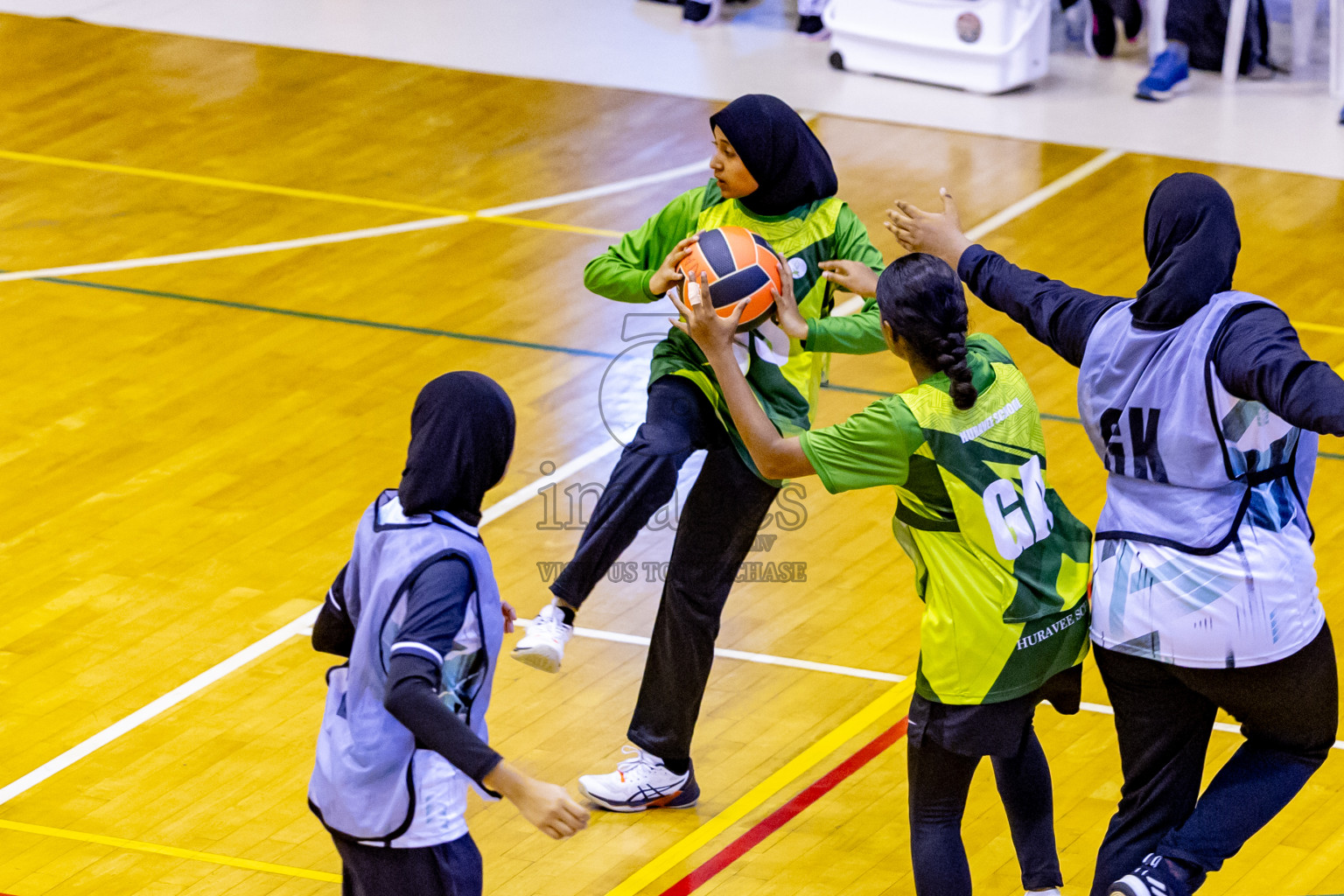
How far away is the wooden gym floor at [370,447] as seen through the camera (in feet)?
18.3

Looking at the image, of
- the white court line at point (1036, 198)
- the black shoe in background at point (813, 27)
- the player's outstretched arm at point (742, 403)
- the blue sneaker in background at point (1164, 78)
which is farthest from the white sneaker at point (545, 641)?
the black shoe in background at point (813, 27)

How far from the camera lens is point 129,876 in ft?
17.4

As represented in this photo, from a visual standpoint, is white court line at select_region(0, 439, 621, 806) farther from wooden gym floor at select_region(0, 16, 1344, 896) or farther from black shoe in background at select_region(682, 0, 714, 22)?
black shoe in background at select_region(682, 0, 714, 22)

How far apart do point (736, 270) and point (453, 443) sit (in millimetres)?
1587

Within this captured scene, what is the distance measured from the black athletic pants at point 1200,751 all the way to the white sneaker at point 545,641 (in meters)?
1.51

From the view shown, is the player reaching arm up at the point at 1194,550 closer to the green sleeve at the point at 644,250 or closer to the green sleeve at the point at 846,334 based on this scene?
the green sleeve at the point at 846,334

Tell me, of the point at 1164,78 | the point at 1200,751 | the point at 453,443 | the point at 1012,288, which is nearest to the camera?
the point at 453,443

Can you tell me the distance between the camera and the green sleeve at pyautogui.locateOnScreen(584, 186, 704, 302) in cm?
562

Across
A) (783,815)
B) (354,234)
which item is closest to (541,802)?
(783,815)

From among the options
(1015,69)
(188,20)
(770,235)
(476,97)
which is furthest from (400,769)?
(188,20)

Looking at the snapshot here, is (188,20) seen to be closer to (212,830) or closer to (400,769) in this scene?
(212,830)

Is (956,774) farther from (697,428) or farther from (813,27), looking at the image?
(813,27)

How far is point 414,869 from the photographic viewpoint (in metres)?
3.90

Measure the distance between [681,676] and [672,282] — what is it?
1153 mm
